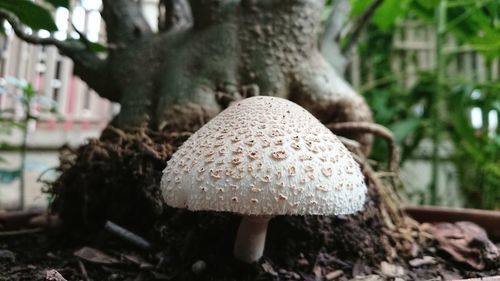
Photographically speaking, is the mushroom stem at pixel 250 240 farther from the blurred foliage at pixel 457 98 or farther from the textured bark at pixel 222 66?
the blurred foliage at pixel 457 98

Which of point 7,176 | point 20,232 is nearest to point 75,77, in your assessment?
point 7,176

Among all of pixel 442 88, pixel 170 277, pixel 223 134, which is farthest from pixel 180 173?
pixel 442 88

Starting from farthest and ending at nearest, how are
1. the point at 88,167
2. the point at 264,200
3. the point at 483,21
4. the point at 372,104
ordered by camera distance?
1. the point at 372,104
2. the point at 483,21
3. the point at 88,167
4. the point at 264,200

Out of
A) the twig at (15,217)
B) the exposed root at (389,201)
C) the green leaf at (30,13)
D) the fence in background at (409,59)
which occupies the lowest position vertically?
the twig at (15,217)

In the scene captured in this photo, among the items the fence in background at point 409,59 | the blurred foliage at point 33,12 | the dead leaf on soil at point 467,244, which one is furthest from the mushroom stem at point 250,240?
the fence in background at point 409,59

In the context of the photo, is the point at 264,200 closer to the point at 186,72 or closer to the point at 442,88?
the point at 186,72

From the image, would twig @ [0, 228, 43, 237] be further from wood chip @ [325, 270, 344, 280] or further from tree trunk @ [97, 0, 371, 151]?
wood chip @ [325, 270, 344, 280]

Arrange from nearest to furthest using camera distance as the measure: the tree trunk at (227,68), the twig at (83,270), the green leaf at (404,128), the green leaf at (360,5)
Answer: the twig at (83,270) → the tree trunk at (227,68) → the green leaf at (360,5) → the green leaf at (404,128)
